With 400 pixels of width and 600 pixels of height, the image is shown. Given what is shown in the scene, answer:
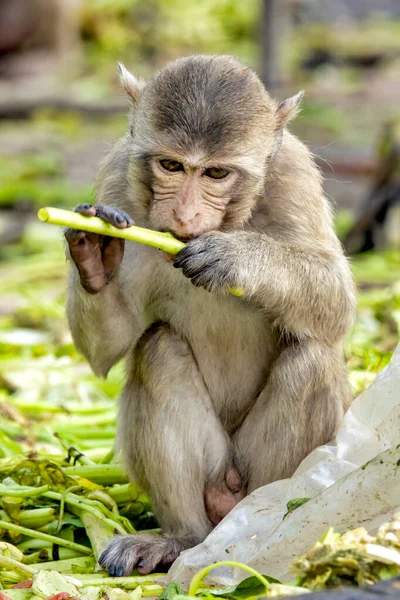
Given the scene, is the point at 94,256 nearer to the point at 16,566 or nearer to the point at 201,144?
the point at 201,144

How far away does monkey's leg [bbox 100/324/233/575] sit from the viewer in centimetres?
533

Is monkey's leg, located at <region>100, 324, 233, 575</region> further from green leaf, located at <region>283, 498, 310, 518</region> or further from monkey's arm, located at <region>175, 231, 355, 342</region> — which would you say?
green leaf, located at <region>283, 498, 310, 518</region>

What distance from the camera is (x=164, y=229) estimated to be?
490cm

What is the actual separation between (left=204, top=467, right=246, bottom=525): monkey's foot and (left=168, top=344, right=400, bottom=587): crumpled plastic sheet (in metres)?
0.39

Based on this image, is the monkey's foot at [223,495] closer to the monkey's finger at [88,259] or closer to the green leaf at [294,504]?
the green leaf at [294,504]

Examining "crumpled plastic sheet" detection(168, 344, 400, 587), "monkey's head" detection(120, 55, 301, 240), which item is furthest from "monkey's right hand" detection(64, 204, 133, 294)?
"crumpled plastic sheet" detection(168, 344, 400, 587)

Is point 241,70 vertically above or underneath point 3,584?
above

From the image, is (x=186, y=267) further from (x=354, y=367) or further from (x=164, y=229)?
(x=354, y=367)

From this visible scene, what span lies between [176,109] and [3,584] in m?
2.26

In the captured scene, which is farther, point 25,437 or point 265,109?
point 25,437

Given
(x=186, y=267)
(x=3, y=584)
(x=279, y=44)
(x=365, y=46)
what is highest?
(x=365, y=46)

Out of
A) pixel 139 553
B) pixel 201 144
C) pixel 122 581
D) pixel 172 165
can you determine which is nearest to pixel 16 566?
pixel 122 581

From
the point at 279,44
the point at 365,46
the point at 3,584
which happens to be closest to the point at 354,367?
the point at 3,584

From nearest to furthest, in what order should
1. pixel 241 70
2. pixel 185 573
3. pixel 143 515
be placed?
pixel 185 573 < pixel 241 70 < pixel 143 515
